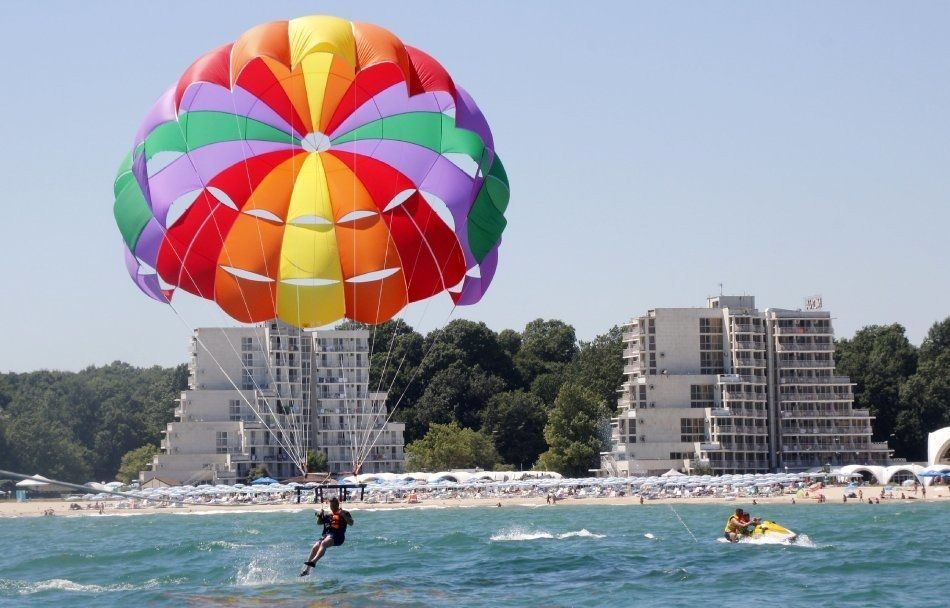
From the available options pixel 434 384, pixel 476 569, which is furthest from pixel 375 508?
pixel 476 569

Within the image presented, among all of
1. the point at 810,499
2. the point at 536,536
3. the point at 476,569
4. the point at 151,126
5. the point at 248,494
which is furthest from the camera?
the point at 248,494

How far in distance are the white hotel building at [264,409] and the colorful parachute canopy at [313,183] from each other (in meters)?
68.3

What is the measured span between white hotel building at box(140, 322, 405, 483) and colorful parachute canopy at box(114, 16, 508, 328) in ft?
224

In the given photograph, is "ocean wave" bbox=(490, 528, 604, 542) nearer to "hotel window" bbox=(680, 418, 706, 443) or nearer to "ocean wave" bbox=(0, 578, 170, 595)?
"ocean wave" bbox=(0, 578, 170, 595)

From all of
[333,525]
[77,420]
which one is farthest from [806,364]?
[333,525]

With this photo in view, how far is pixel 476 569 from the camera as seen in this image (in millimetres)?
→ 32625

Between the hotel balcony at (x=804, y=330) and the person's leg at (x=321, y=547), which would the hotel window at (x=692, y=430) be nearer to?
the hotel balcony at (x=804, y=330)

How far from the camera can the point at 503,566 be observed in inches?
1316

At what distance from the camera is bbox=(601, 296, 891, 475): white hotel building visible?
3644 inches

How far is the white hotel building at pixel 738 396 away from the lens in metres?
92.6

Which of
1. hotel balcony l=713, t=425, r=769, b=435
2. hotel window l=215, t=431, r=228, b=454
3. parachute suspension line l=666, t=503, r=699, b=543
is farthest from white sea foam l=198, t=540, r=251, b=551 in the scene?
hotel window l=215, t=431, r=228, b=454

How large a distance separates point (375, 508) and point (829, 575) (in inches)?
1914

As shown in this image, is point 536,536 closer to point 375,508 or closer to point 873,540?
point 873,540

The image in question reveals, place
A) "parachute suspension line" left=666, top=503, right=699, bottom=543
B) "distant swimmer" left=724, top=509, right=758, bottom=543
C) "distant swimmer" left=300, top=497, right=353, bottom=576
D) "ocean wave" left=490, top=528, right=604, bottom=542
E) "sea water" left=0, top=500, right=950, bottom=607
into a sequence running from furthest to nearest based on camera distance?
"ocean wave" left=490, top=528, right=604, bottom=542 → "parachute suspension line" left=666, top=503, right=699, bottom=543 → "distant swimmer" left=724, top=509, right=758, bottom=543 → "sea water" left=0, top=500, right=950, bottom=607 → "distant swimmer" left=300, top=497, right=353, bottom=576
